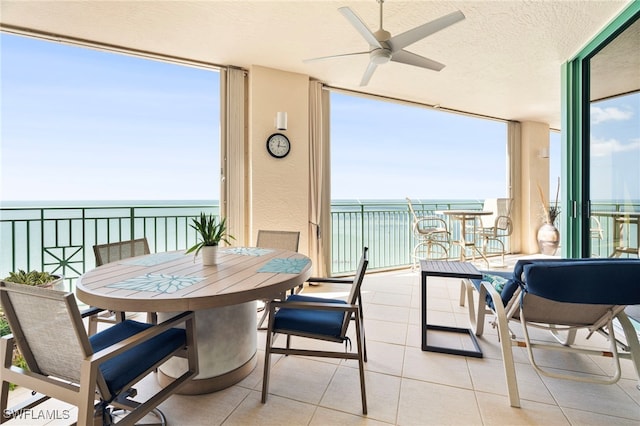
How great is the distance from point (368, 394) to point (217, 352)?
923 mm

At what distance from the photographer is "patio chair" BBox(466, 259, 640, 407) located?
131cm

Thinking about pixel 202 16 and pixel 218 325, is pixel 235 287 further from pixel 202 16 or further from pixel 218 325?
pixel 202 16

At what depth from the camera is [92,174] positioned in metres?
4.85

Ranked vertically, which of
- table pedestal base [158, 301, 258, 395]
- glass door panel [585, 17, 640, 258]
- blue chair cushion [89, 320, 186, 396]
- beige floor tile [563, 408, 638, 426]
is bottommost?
beige floor tile [563, 408, 638, 426]

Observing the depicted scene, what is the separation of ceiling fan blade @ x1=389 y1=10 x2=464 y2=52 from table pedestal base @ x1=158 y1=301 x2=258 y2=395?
2049mm

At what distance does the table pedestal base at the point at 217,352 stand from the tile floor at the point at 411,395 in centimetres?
6

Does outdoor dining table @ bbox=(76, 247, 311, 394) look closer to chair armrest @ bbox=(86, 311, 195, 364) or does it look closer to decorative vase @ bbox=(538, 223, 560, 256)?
chair armrest @ bbox=(86, 311, 195, 364)

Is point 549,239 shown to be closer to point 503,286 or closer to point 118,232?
point 503,286

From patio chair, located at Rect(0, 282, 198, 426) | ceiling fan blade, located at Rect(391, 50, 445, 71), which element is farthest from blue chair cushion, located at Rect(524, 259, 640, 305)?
patio chair, located at Rect(0, 282, 198, 426)

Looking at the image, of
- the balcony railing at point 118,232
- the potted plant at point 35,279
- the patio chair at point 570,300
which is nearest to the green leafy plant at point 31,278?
the potted plant at point 35,279

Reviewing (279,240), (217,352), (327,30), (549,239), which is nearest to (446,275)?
(279,240)

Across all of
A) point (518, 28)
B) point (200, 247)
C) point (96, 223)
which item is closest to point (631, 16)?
point (518, 28)

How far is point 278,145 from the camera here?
3.48 m

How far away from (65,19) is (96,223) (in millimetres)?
2109
